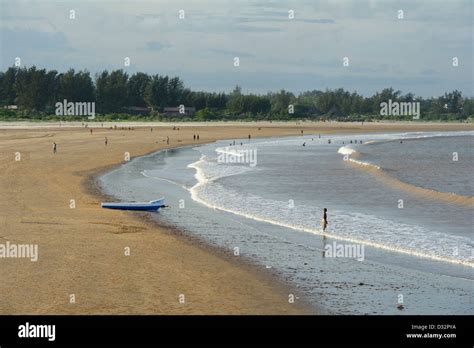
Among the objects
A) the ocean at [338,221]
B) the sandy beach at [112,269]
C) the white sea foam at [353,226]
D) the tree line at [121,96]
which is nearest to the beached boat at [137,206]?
the ocean at [338,221]

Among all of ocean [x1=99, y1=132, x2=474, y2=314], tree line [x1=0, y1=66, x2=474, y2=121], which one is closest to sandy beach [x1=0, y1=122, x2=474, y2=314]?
ocean [x1=99, y1=132, x2=474, y2=314]

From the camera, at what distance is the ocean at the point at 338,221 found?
13.8 m

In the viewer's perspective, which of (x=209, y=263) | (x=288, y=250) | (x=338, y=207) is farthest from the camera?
(x=338, y=207)

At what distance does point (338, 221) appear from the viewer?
21.8m

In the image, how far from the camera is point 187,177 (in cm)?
3550

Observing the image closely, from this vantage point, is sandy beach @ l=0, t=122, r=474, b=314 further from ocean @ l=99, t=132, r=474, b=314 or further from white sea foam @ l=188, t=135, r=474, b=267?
white sea foam @ l=188, t=135, r=474, b=267

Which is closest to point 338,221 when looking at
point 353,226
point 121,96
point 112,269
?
point 353,226

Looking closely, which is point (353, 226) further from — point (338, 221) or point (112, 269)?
point (112, 269)

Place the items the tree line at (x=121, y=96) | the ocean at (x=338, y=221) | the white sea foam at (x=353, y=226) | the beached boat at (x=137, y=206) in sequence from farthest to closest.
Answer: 1. the tree line at (x=121, y=96)
2. the beached boat at (x=137, y=206)
3. the white sea foam at (x=353, y=226)
4. the ocean at (x=338, y=221)

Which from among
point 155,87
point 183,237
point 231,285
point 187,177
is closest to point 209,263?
point 231,285

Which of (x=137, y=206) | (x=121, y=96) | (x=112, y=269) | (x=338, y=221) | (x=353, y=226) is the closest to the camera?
(x=112, y=269)

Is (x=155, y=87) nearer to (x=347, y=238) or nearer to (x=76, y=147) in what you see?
(x=76, y=147)

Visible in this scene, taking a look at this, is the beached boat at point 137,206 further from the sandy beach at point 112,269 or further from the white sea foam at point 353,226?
the white sea foam at point 353,226
